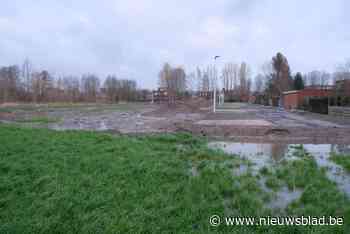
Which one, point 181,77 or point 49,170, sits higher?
point 181,77

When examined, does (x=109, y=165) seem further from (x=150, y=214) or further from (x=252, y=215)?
(x=252, y=215)

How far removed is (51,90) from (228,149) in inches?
2532

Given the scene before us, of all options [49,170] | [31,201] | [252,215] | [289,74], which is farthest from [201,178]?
[289,74]

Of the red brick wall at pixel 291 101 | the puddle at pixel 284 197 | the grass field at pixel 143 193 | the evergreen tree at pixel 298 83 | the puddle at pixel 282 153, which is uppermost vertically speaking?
the evergreen tree at pixel 298 83

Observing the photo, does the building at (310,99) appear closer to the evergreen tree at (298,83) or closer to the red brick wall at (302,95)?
the red brick wall at (302,95)

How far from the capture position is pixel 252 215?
9.58ft

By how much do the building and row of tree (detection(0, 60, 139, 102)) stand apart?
5478 centimetres

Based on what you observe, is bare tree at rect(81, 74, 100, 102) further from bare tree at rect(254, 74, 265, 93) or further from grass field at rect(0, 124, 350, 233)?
grass field at rect(0, 124, 350, 233)

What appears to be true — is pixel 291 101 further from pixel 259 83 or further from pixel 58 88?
pixel 58 88

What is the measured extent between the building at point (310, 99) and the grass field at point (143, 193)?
75.3 ft

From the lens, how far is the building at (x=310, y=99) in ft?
79.2

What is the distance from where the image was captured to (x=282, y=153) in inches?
259

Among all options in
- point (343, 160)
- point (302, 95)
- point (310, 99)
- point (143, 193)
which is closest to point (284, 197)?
point (143, 193)

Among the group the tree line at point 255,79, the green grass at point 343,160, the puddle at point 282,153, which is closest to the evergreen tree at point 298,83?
the tree line at point 255,79
